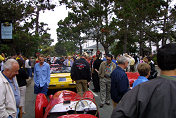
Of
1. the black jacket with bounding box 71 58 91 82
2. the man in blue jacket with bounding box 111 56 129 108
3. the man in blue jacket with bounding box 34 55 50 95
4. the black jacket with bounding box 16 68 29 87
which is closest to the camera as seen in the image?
the man in blue jacket with bounding box 111 56 129 108

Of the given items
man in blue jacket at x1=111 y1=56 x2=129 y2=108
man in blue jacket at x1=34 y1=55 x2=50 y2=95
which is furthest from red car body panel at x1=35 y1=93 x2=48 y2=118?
man in blue jacket at x1=111 y1=56 x2=129 y2=108

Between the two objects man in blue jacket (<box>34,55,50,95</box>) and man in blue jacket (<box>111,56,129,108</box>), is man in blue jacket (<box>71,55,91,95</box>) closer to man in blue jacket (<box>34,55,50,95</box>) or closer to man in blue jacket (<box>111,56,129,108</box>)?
man in blue jacket (<box>34,55,50,95</box>)

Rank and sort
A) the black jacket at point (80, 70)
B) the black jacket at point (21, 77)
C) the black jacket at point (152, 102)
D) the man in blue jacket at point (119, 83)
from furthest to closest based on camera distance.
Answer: the black jacket at point (80, 70), the black jacket at point (21, 77), the man in blue jacket at point (119, 83), the black jacket at point (152, 102)

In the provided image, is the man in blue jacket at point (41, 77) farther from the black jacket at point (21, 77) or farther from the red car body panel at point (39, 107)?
the red car body panel at point (39, 107)

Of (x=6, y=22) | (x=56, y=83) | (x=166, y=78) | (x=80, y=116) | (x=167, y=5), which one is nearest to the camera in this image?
(x=166, y=78)

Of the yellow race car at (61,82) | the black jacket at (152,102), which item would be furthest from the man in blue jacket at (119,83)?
the yellow race car at (61,82)

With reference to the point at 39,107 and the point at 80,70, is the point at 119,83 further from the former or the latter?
the point at 80,70

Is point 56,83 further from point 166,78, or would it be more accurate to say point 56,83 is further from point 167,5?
point 167,5

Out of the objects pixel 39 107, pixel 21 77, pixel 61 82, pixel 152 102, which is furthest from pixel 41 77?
pixel 152 102

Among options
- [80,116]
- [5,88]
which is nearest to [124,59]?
[80,116]

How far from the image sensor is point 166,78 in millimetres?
1647

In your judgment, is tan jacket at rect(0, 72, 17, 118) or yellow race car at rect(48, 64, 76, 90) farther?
yellow race car at rect(48, 64, 76, 90)

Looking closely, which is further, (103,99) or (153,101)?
(103,99)

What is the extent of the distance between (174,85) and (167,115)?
246 millimetres
